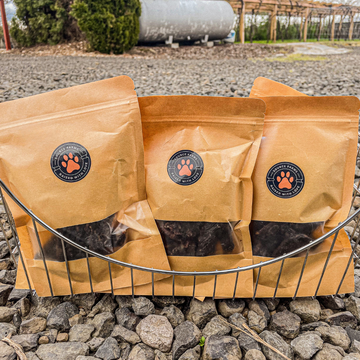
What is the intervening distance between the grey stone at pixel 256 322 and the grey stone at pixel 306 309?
4.0 inches

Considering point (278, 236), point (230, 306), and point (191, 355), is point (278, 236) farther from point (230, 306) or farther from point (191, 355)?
point (191, 355)

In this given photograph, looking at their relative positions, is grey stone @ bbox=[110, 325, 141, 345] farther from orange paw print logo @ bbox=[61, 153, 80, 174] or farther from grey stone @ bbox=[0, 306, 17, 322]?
orange paw print logo @ bbox=[61, 153, 80, 174]

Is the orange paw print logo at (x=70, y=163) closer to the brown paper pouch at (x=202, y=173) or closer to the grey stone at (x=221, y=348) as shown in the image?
the brown paper pouch at (x=202, y=173)

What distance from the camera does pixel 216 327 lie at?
86 cm

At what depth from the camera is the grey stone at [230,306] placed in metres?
→ 0.91

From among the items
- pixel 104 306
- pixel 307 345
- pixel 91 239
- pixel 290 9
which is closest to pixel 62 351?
pixel 104 306

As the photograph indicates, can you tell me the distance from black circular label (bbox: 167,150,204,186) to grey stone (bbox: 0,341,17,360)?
574 millimetres

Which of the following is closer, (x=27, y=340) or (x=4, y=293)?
(x=27, y=340)

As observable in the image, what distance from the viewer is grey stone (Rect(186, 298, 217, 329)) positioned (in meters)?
0.89

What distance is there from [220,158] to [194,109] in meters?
0.15

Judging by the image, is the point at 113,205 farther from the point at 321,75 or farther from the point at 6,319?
the point at 321,75

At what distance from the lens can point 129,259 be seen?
2.94 ft

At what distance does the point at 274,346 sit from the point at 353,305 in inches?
11.5

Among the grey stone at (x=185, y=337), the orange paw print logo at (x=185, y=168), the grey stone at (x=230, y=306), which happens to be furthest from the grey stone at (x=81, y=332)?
the orange paw print logo at (x=185, y=168)
